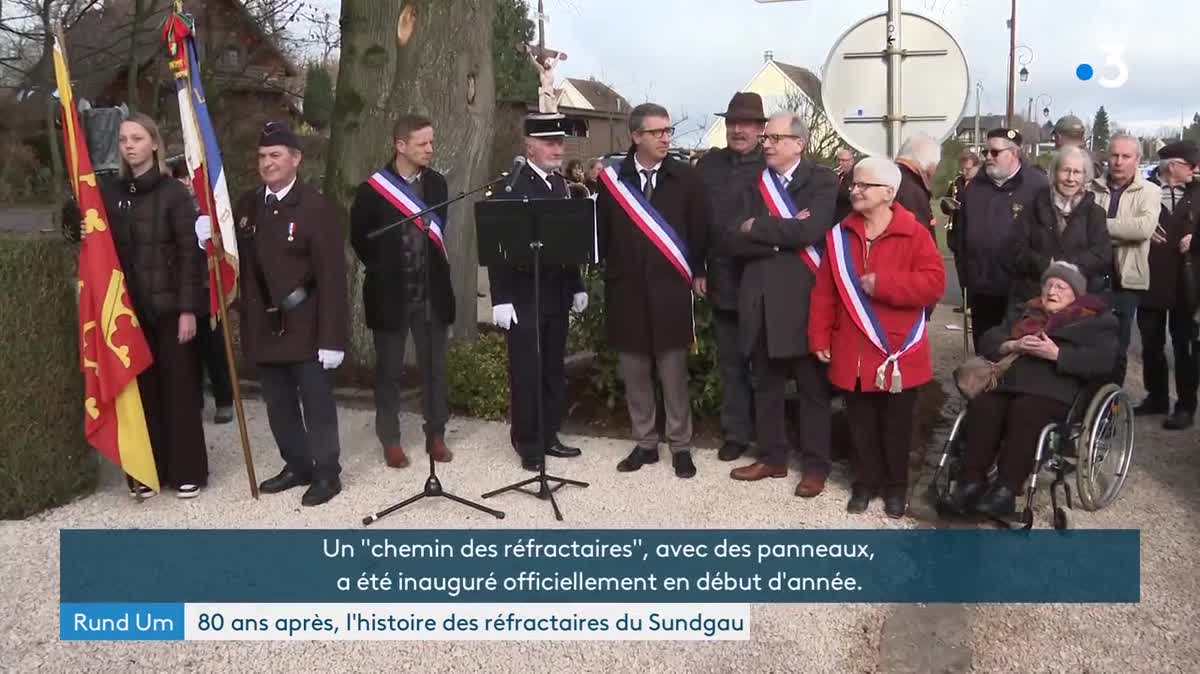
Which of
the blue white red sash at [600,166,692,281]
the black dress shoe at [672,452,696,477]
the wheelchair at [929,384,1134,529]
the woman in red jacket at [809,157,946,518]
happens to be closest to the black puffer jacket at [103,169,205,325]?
the blue white red sash at [600,166,692,281]

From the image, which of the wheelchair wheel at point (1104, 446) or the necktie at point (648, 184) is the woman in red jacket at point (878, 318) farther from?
the necktie at point (648, 184)

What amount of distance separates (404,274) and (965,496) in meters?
3.29

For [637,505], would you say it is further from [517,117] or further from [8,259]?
[517,117]

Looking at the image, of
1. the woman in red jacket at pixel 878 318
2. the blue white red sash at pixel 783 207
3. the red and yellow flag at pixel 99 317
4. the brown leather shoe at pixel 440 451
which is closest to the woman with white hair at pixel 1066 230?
the woman in red jacket at pixel 878 318

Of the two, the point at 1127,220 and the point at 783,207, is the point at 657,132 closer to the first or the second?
the point at 783,207

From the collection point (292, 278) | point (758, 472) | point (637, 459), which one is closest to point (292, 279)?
point (292, 278)

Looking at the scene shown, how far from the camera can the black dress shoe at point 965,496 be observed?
520 cm

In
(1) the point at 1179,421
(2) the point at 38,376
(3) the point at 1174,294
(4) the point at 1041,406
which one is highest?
(2) the point at 38,376

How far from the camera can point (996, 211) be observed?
6.68 meters

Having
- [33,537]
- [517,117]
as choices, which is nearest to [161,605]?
[33,537]

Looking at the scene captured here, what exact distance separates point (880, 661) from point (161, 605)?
117 inches

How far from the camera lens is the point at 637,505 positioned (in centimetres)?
560

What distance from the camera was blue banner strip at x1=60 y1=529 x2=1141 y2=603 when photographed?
4551 millimetres

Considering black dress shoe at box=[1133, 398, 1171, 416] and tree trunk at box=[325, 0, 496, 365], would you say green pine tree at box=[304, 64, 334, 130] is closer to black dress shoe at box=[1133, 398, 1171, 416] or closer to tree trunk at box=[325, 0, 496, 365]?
tree trunk at box=[325, 0, 496, 365]
